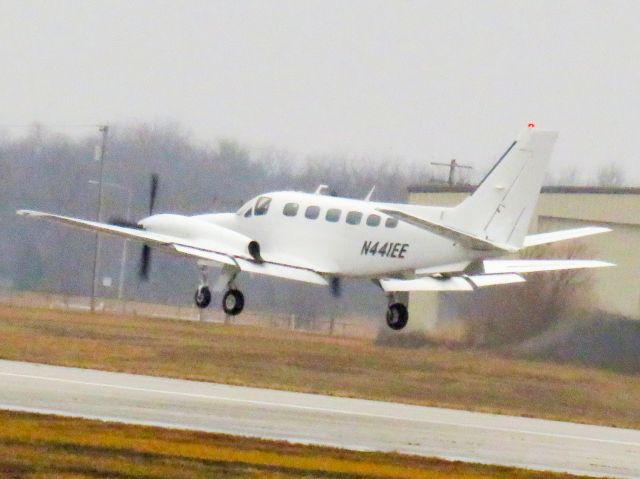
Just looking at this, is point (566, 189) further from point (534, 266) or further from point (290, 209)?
point (290, 209)

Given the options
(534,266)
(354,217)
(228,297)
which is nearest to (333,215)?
(354,217)

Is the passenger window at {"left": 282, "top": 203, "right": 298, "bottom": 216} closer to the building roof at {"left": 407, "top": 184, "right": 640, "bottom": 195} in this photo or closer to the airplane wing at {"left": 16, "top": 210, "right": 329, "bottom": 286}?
the airplane wing at {"left": 16, "top": 210, "right": 329, "bottom": 286}

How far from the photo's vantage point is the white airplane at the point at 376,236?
4962cm

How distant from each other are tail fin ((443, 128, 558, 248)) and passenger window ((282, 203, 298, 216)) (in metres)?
5.02

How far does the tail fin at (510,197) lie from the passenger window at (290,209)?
198 inches

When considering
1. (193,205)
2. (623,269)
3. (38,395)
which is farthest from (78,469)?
(193,205)

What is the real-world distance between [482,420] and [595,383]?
61.9ft

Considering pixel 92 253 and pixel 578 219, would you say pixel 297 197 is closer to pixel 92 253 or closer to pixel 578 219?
pixel 578 219

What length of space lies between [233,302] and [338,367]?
18182mm

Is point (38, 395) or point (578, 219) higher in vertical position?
point (578, 219)

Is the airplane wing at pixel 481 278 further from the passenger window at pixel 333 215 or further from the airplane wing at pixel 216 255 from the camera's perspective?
the passenger window at pixel 333 215

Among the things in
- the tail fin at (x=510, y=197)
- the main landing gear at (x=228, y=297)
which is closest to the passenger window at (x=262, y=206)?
the main landing gear at (x=228, y=297)

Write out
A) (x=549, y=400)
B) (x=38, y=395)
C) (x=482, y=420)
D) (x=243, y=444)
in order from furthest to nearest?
(x=549, y=400), (x=482, y=420), (x=38, y=395), (x=243, y=444)

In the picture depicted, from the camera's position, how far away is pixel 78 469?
31.2 meters
